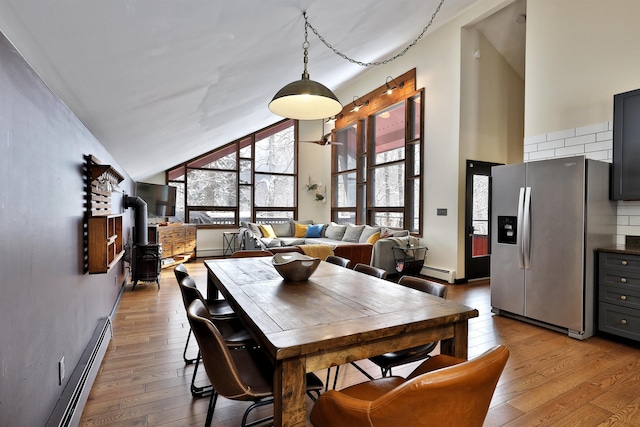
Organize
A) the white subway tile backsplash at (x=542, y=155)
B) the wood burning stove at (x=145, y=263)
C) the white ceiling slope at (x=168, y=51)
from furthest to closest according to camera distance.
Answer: the wood burning stove at (x=145, y=263)
the white subway tile backsplash at (x=542, y=155)
the white ceiling slope at (x=168, y=51)

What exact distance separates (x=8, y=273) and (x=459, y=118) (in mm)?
5667

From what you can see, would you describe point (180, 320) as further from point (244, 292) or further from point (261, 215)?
point (261, 215)

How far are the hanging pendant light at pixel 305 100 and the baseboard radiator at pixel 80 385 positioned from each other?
2147mm

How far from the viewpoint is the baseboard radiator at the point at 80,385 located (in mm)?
1595

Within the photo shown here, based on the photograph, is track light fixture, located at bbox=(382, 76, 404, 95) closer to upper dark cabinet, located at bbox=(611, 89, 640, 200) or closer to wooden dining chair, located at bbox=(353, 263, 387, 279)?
upper dark cabinet, located at bbox=(611, 89, 640, 200)

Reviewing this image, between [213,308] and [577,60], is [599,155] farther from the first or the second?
[213,308]

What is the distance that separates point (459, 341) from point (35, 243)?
1920 millimetres

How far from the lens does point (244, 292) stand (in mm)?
1867

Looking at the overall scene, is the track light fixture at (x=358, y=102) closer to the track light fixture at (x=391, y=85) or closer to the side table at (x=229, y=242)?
the track light fixture at (x=391, y=85)

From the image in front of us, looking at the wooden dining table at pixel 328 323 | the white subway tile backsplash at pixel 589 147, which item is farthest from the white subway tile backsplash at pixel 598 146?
the wooden dining table at pixel 328 323

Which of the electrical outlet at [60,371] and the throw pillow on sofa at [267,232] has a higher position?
the throw pillow on sofa at [267,232]

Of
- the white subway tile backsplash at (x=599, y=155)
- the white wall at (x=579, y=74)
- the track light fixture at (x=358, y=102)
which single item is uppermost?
the track light fixture at (x=358, y=102)

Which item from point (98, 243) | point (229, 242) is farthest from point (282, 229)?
point (98, 243)

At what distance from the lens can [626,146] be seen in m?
3.14
